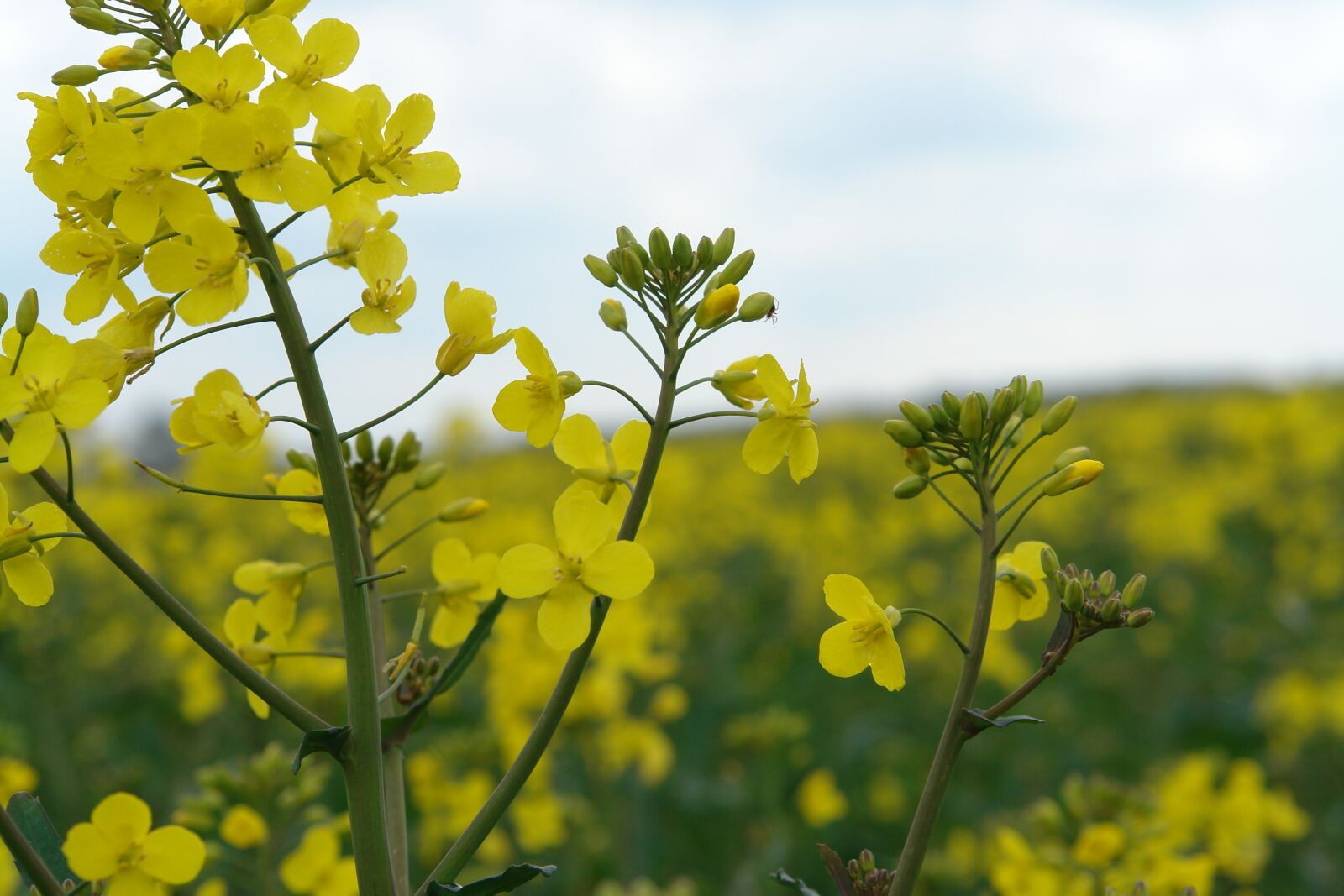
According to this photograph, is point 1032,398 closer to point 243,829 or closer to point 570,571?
point 570,571

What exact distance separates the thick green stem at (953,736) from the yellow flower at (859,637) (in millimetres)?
106

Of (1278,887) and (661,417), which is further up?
(661,417)

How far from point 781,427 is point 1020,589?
1.12ft

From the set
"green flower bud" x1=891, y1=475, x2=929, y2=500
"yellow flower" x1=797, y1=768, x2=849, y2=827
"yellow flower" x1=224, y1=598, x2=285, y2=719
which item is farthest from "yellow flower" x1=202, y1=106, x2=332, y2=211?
"yellow flower" x1=797, y1=768, x2=849, y2=827

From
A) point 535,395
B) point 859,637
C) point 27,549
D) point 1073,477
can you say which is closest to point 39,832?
point 27,549

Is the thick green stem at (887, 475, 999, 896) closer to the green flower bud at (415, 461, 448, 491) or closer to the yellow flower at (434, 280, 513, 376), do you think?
the yellow flower at (434, 280, 513, 376)

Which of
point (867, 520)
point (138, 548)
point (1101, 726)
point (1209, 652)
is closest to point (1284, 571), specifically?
point (1209, 652)

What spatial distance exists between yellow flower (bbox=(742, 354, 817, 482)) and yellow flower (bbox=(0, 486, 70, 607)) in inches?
31.2

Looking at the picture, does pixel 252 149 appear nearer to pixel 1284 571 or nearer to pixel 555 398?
pixel 555 398

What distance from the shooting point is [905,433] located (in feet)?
4.58

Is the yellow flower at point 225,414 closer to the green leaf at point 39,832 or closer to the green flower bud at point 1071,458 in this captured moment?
the green leaf at point 39,832

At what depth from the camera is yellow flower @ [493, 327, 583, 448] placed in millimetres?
1336

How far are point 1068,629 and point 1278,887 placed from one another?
4.33 m

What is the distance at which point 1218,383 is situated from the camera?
76.0ft
